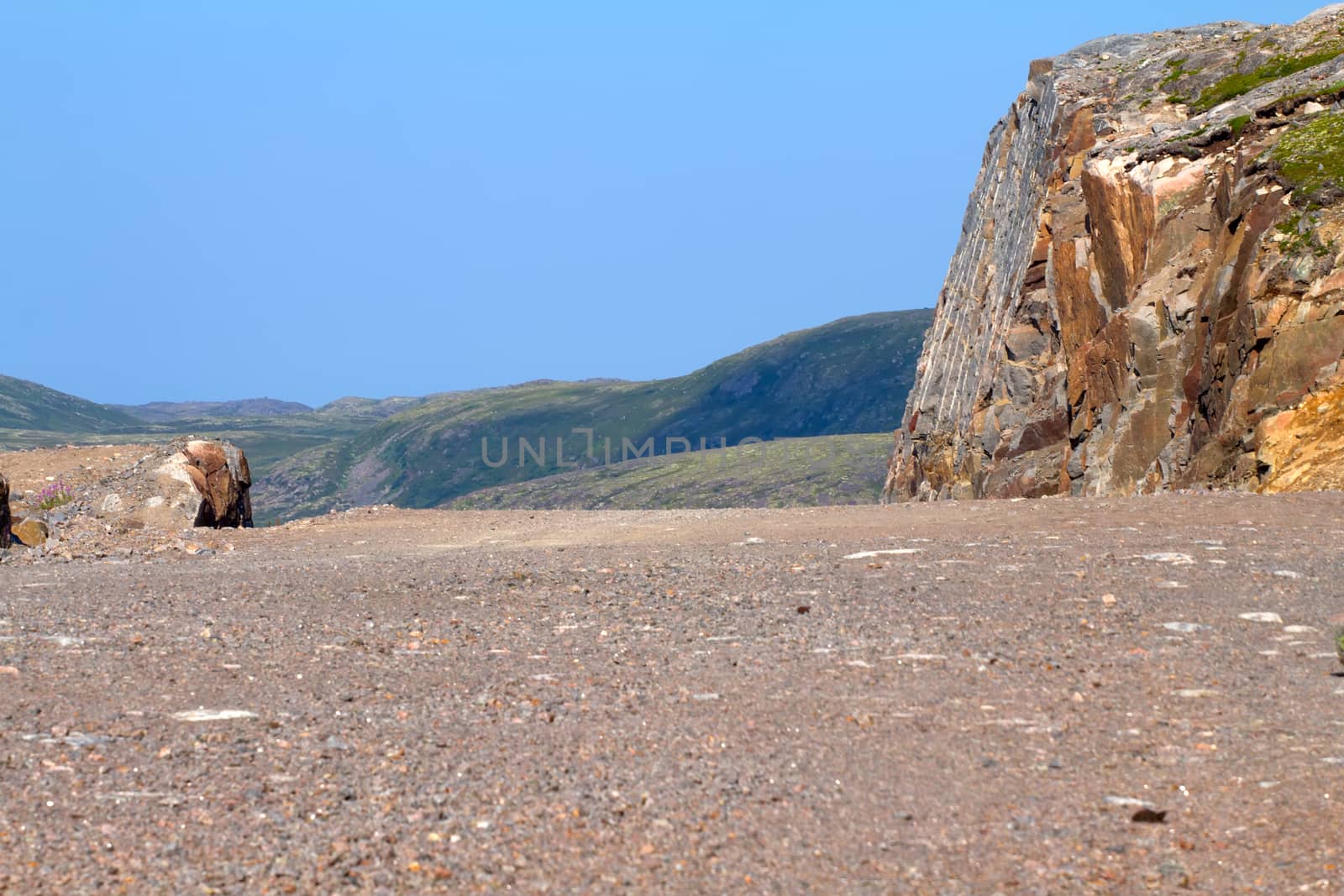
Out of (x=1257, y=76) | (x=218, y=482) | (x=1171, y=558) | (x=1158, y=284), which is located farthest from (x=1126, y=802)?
(x=1257, y=76)

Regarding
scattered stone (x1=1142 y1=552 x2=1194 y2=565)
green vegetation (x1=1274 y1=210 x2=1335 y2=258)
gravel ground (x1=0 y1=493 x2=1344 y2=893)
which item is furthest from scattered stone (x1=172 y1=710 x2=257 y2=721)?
green vegetation (x1=1274 y1=210 x2=1335 y2=258)

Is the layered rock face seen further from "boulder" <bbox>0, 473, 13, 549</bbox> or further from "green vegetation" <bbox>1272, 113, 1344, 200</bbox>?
"boulder" <bbox>0, 473, 13, 549</bbox>

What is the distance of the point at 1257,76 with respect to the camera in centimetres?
3716


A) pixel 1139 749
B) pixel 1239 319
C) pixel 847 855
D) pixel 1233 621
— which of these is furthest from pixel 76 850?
pixel 1239 319

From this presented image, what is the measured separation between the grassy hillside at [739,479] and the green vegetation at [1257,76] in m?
76.7

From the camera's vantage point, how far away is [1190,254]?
31.3 metres

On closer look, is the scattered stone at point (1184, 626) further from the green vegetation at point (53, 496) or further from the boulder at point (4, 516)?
the green vegetation at point (53, 496)

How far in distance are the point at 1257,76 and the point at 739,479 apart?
108 meters

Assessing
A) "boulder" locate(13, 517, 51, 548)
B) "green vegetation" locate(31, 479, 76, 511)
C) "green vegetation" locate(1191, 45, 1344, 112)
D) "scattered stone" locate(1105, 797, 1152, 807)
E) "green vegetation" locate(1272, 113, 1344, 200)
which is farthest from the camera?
"green vegetation" locate(31, 479, 76, 511)

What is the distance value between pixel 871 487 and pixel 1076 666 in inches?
4630

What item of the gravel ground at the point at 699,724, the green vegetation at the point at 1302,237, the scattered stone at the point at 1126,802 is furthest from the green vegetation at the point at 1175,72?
the scattered stone at the point at 1126,802

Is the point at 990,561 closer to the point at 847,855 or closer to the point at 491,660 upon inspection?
the point at 491,660

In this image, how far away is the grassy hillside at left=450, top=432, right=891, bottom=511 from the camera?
430 ft

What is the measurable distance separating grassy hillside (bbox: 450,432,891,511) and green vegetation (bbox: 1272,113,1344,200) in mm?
84345
